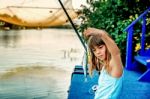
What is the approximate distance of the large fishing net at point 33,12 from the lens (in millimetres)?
7609

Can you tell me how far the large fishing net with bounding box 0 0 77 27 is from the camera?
7.61 m

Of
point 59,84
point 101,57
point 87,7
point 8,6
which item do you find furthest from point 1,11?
point 101,57

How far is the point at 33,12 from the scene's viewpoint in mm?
8203

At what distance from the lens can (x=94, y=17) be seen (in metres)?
11.2

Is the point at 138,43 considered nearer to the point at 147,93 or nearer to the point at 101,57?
the point at 147,93

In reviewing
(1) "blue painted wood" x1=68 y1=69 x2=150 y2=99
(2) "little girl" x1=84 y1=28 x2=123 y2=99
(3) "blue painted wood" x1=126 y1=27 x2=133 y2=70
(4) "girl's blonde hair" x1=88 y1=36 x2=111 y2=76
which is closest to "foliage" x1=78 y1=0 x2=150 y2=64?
(3) "blue painted wood" x1=126 y1=27 x2=133 y2=70

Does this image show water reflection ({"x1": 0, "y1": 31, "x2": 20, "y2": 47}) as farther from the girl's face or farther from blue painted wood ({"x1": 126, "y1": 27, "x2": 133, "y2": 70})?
the girl's face

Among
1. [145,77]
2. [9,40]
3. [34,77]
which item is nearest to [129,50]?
[145,77]

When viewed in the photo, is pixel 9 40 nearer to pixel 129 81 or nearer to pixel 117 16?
pixel 117 16

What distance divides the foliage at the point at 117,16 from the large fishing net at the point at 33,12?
2388mm

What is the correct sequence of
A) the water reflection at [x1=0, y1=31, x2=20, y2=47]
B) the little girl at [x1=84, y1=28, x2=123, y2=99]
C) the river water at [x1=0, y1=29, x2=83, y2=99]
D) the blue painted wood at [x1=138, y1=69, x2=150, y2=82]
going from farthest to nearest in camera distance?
the water reflection at [x1=0, y1=31, x2=20, y2=47] < the river water at [x1=0, y1=29, x2=83, y2=99] < the blue painted wood at [x1=138, y1=69, x2=150, y2=82] < the little girl at [x1=84, y1=28, x2=123, y2=99]

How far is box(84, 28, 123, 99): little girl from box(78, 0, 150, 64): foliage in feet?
24.3

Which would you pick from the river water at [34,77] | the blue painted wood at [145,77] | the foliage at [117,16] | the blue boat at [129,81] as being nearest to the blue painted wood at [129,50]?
the blue boat at [129,81]

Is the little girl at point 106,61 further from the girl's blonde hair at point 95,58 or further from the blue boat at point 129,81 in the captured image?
the blue boat at point 129,81
